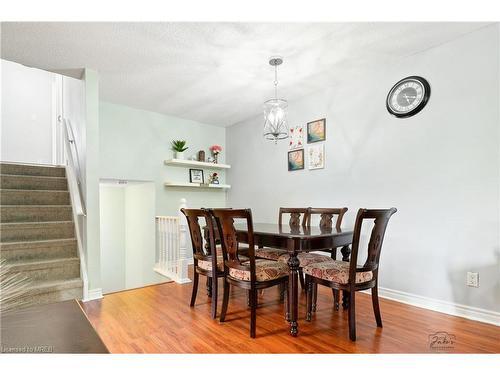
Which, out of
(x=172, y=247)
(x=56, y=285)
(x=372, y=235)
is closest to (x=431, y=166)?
(x=372, y=235)

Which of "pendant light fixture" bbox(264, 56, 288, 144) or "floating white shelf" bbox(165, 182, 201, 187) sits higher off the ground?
"pendant light fixture" bbox(264, 56, 288, 144)

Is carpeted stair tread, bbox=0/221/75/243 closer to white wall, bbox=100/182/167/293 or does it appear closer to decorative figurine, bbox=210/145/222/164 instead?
white wall, bbox=100/182/167/293

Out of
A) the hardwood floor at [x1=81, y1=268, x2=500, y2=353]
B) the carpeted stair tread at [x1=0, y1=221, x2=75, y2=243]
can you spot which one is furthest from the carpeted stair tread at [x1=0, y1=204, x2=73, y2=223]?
the hardwood floor at [x1=81, y1=268, x2=500, y2=353]

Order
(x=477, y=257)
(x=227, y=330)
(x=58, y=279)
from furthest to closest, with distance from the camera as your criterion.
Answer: (x=58, y=279) < (x=477, y=257) < (x=227, y=330)

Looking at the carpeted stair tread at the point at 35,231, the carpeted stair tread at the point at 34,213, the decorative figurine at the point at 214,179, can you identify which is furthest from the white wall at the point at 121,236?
the carpeted stair tread at the point at 35,231

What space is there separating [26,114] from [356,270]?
5.42 metres

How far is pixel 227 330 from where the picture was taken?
2.26 m

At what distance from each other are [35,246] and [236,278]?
2.17 metres

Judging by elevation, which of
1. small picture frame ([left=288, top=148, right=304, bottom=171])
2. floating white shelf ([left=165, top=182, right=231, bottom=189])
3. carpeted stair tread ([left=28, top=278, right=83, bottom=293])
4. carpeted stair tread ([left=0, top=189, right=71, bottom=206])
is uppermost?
small picture frame ([left=288, top=148, right=304, bottom=171])

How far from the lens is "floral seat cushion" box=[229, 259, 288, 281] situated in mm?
2256

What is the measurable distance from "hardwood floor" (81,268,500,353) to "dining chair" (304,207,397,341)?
7.7 inches

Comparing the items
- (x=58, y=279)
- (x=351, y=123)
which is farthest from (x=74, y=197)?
(x=351, y=123)

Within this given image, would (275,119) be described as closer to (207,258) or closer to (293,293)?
(207,258)
